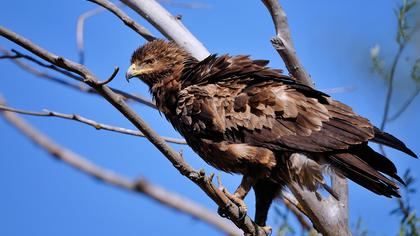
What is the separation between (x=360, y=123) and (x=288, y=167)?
651 millimetres

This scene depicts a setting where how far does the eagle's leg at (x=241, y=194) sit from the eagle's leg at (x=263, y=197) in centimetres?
31

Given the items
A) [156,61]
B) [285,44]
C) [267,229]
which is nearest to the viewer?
[267,229]

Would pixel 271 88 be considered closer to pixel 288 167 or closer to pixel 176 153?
pixel 288 167

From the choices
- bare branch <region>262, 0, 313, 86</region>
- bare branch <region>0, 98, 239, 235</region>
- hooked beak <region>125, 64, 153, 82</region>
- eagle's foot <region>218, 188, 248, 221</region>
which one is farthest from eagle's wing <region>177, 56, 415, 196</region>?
bare branch <region>0, 98, 239, 235</region>

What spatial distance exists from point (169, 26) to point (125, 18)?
1.50ft

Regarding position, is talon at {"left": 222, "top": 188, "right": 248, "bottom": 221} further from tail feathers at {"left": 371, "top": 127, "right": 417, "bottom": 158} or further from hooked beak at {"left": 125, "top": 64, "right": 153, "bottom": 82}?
hooked beak at {"left": 125, "top": 64, "right": 153, "bottom": 82}

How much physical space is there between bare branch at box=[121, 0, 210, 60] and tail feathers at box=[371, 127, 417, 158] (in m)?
2.15

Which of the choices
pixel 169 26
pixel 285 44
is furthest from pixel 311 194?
pixel 169 26

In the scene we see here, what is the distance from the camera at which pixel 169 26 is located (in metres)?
6.60

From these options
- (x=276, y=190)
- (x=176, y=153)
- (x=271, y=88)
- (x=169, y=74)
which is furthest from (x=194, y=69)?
(x=176, y=153)

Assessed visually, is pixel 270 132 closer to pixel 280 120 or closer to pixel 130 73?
pixel 280 120

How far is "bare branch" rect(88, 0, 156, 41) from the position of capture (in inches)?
262

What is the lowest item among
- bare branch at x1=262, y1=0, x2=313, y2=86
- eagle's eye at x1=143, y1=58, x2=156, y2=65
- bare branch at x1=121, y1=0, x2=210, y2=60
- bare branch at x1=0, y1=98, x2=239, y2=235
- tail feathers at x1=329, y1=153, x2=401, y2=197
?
bare branch at x1=0, y1=98, x2=239, y2=235

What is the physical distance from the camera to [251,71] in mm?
5473
